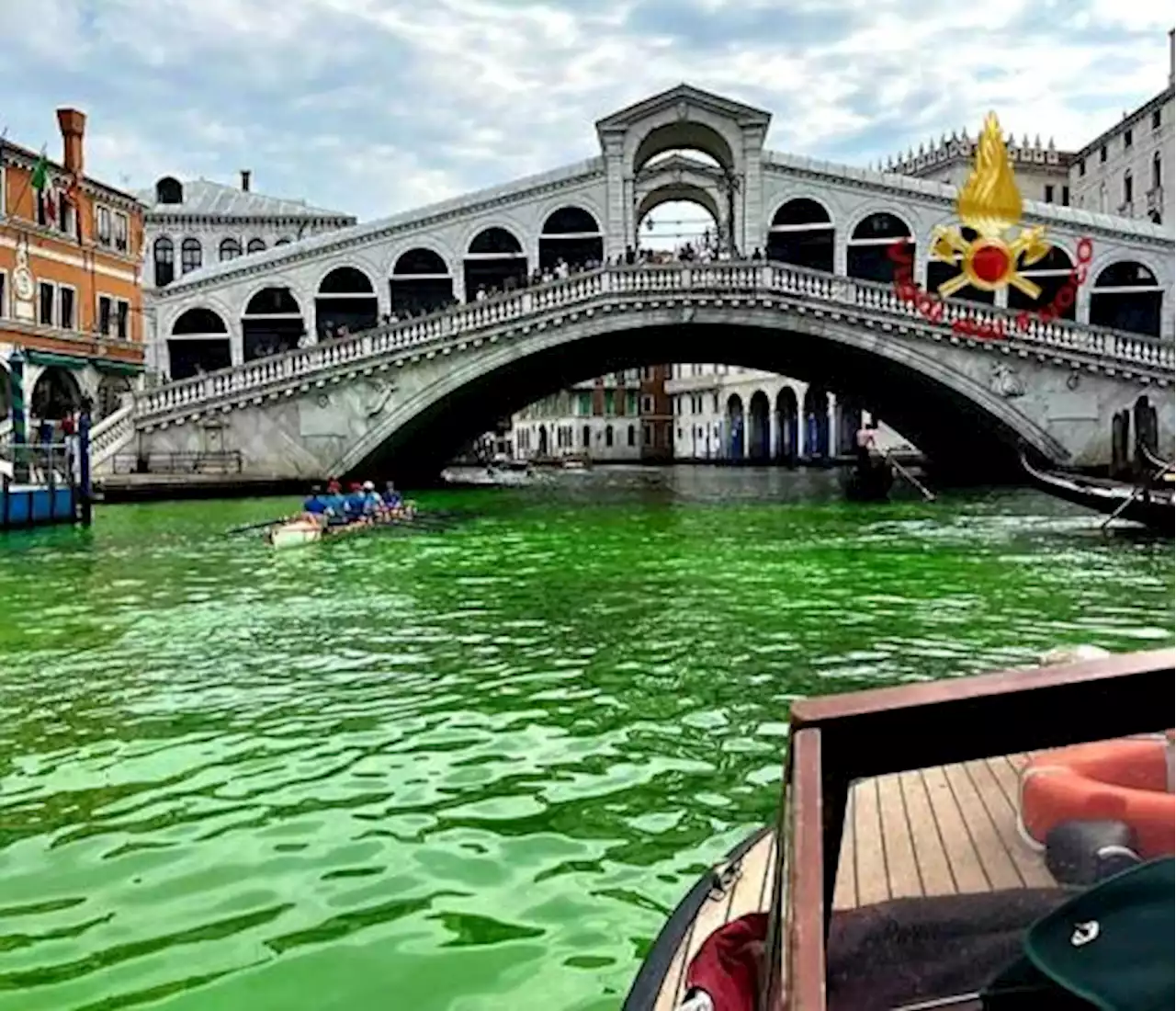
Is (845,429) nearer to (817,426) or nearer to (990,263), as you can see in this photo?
(817,426)

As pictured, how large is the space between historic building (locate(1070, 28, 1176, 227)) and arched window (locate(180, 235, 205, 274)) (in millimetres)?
27008

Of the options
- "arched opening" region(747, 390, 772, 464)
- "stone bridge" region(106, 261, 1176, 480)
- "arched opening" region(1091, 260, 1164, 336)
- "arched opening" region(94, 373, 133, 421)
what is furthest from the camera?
"arched opening" region(747, 390, 772, 464)

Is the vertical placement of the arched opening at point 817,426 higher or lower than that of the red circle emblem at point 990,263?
lower

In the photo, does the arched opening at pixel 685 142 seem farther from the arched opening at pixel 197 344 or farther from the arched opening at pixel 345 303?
the arched opening at pixel 197 344

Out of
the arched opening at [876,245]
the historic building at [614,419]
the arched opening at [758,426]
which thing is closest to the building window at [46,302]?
the arched opening at [876,245]

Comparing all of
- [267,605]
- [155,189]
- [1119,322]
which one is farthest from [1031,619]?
[155,189]

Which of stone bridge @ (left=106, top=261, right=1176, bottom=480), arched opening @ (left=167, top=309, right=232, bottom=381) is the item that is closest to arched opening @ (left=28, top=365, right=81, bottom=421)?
arched opening @ (left=167, top=309, right=232, bottom=381)

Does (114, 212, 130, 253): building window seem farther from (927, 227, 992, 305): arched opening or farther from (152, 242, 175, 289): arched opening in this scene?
(927, 227, 992, 305): arched opening

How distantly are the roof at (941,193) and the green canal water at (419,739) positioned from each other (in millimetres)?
20032

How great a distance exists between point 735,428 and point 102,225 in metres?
32.7

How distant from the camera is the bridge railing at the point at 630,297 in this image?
25.4 metres

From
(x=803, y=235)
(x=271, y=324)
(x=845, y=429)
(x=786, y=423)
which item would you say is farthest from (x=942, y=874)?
(x=786, y=423)

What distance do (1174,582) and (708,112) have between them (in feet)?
73.8

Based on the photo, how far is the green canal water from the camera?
3826 millimetres
